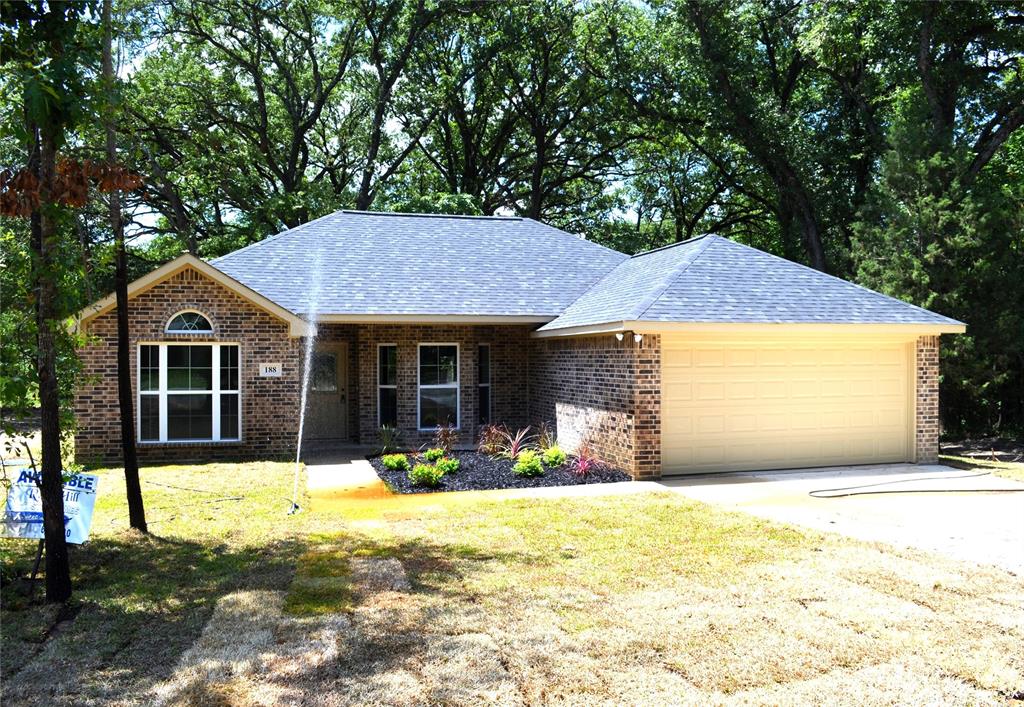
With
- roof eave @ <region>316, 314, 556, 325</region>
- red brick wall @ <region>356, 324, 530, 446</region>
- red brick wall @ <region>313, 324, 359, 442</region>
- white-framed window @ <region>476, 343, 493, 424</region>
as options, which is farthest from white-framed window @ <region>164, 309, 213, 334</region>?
white-framed window @ <region>476, 343, 493, 424</region>

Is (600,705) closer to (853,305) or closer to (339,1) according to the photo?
(853,305)

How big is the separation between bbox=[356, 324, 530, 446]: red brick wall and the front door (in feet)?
1.80

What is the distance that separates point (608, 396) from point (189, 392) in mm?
7217

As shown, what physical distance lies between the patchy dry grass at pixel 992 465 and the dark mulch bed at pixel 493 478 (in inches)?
231

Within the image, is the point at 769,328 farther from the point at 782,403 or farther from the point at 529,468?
the point at 529,468

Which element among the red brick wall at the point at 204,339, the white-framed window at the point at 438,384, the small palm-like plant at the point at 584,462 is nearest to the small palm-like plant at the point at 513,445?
the small palm-like plant at the point at 584,462

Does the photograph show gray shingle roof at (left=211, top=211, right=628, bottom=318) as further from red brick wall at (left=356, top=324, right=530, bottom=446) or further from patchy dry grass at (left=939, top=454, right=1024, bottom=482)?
patchy dry grass at (left=939, top=454, right=1024, bottom=482)

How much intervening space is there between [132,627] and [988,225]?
54.7 feet

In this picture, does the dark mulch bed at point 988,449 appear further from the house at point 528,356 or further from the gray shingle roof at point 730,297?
the gray shingle roof at point 730,297

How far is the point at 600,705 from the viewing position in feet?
13.4

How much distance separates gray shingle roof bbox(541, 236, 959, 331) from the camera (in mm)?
11906

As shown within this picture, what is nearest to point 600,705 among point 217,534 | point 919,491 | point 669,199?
point 217,534

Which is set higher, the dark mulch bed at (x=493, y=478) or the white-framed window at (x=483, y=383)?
the white-framed window at (x=483, y=383)

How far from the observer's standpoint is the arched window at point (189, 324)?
13.5 m
